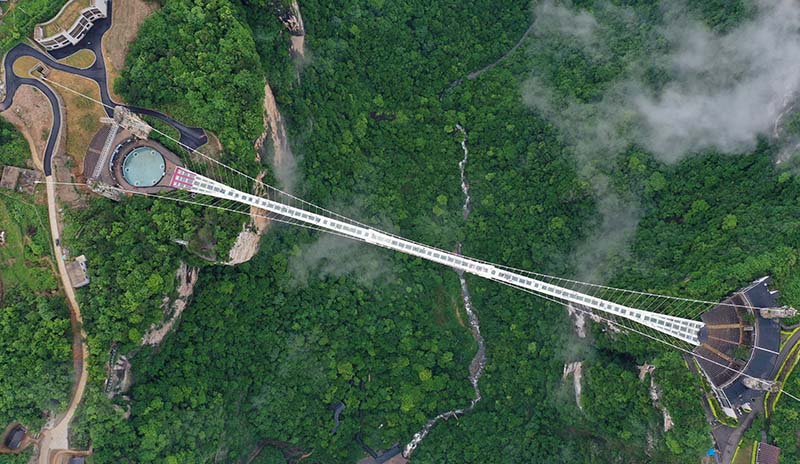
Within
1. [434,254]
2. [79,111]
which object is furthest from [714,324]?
[79,111]

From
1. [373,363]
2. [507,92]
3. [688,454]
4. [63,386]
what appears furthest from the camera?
[507,92]

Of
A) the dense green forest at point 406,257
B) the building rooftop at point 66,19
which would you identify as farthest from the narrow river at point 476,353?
the building rooftop at point 66,19

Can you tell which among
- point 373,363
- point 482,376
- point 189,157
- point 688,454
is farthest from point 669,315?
point 189,157

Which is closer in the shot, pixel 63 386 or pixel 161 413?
pixel 63 386

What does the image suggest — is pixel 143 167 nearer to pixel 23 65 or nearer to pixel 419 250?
pixel 23 65

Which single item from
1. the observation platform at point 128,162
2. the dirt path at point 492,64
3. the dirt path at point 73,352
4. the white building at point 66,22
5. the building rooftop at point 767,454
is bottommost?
the dirt path at point 73,352

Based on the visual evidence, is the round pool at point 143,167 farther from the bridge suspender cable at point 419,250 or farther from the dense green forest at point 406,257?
the dense green forest at point 406,257

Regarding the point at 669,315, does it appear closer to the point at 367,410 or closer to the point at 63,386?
the point at 367,410
